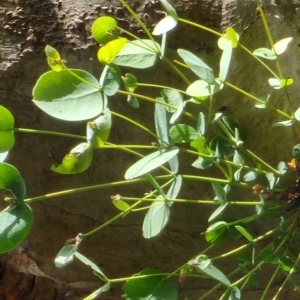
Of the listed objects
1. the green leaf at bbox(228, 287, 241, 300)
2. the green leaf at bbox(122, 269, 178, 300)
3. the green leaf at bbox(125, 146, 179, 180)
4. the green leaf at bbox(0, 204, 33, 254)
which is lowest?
the green leaf at bbox(228, 287, 241, 300)

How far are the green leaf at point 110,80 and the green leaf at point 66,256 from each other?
166 millimetres

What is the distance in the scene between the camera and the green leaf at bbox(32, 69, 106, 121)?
1.65 feet

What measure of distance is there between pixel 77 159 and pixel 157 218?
0.13 m

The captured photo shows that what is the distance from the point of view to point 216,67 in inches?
28.0

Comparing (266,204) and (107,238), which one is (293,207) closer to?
(266,204)

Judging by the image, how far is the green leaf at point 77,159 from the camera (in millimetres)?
507

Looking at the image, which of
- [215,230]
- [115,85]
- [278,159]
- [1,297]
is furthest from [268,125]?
[1,297]

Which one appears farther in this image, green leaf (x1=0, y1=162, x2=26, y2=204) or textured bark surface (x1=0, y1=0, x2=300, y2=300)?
textured bark surface (x1=0, y1=0, x2=300, y2=300)

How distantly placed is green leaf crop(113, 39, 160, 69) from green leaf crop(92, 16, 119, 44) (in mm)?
36

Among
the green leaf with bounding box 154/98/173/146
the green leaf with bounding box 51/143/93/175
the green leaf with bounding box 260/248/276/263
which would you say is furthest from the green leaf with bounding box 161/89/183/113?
the green leaf with bounding box 260/248/276/263

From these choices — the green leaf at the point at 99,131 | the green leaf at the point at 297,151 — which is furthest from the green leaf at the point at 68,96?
the green leaf at the point at 297,151

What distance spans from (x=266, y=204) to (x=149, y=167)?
0.65 ft

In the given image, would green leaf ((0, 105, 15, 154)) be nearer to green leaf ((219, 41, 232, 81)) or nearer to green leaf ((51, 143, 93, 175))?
green leaf ((51, 143, 93, 175))

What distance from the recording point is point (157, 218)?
60 cm
